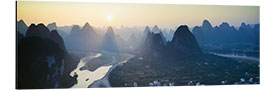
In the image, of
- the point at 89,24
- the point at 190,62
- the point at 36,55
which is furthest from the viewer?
the point at 190,62

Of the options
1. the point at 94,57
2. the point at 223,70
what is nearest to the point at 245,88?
the point at 223,70

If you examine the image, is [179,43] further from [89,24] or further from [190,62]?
[89,24]

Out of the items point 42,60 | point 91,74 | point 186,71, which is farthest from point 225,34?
point 42,60

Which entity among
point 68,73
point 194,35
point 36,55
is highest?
point 194,35

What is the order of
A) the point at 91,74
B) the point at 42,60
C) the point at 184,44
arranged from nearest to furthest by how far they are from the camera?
the point at 42,60
the point at 91,74
the point at 184,44

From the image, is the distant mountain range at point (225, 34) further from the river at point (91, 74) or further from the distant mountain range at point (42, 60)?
the distant mountain range at point (42, 60)

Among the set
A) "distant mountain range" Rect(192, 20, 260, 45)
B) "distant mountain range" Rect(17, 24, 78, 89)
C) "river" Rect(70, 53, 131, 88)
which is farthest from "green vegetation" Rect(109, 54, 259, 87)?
"distant mountain range" Rect(17, 24, 78, 89)

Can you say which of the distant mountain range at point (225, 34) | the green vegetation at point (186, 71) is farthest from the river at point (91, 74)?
the distant mountain range at point (225, 34)

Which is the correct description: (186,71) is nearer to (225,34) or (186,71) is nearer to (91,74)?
(225,34)

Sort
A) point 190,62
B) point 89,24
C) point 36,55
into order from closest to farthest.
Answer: point 36,55 → point 89,24 → point 190,62

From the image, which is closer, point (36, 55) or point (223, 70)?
point (36, 55)

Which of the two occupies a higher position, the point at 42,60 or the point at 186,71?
the point at 42,60
